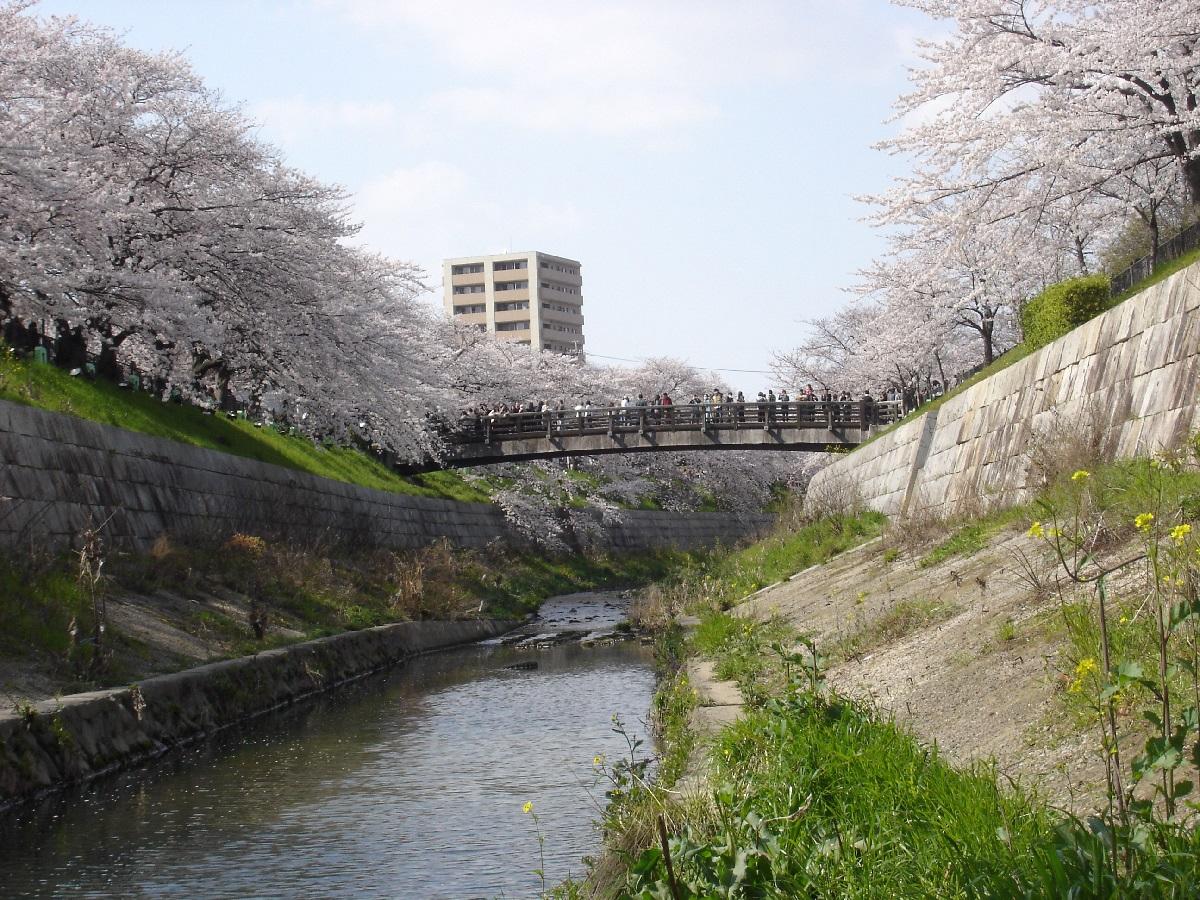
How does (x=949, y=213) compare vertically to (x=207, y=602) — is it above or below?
above

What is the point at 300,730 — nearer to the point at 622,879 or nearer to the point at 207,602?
the point at 207,602

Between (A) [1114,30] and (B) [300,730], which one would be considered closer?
(B) [300,730]

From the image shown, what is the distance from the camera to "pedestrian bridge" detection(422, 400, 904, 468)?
41.4 metres

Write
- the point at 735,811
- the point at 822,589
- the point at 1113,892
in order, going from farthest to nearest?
the point at 822,589, the point at 735,811, the point at 1113,892

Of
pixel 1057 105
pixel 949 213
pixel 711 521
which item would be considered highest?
pixel 1057 105

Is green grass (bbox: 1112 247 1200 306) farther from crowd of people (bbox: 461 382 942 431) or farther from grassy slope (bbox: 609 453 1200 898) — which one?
crowd of people (bbox: 461 382 942 431)

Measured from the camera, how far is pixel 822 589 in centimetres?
1427

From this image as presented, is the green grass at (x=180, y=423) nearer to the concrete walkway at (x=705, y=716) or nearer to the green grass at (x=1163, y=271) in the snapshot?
the concrete walkway at (x=705, y=716)

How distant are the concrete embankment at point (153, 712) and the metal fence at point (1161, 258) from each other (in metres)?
12.2

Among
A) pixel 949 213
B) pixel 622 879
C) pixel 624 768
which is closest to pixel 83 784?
pixel 624 768

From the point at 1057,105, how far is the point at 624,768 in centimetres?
1637

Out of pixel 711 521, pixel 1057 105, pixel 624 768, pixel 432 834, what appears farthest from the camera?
pixel 711 521

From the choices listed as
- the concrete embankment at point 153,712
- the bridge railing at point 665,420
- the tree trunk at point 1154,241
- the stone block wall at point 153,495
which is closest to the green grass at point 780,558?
the tree trunk at point 1154,241

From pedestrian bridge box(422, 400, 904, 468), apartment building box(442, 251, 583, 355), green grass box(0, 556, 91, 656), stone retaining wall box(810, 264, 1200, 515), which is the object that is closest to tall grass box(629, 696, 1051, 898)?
stone retaining wall box(810, 264, 1200, 515)
